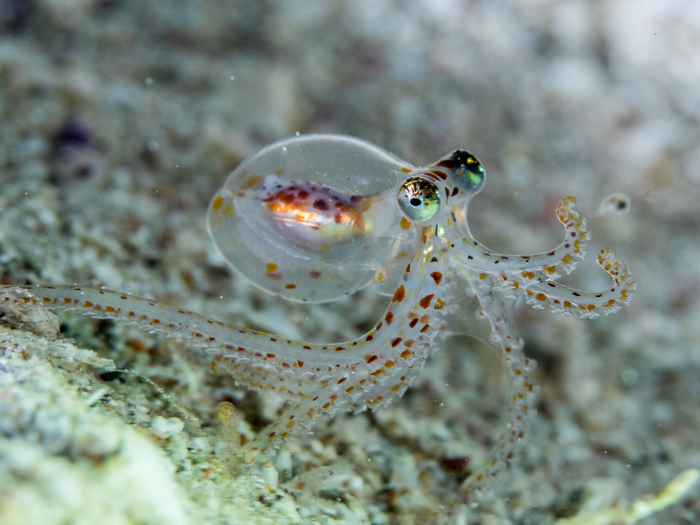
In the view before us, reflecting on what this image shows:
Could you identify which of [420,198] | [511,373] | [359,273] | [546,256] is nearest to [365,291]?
[359,273]

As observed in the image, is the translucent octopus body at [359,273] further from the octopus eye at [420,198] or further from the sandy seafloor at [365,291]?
the sandy seafloor at [365,291]

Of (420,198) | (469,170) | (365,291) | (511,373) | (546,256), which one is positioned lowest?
(511,373)

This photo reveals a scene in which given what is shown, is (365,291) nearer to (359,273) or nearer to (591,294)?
(359,273)

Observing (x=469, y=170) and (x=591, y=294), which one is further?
(x=469, y=170)

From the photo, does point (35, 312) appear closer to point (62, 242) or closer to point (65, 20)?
point (62, 242)

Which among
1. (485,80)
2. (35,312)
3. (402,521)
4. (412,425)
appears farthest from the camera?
(485,80)

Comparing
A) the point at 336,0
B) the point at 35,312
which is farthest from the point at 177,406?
the point at 336,0

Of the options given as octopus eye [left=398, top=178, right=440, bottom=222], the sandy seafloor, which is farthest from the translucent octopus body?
the sandy seafloor
